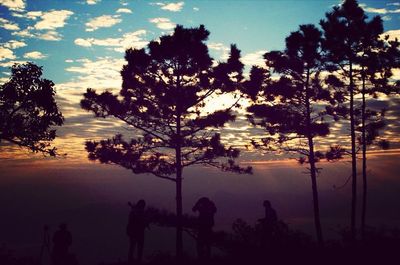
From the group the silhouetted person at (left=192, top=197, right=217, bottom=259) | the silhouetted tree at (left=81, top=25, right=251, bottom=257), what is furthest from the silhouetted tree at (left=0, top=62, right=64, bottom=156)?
the silhouetted person at (left=192, top=197, right=217, bottom=259)

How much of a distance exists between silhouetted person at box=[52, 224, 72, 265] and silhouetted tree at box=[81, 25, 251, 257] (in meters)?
5.79

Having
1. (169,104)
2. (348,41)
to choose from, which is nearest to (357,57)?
(348,41)

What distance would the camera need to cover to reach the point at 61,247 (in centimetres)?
1062

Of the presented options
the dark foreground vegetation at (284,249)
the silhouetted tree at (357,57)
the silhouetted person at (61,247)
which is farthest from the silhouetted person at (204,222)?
the silhouetted tree at (357,57)

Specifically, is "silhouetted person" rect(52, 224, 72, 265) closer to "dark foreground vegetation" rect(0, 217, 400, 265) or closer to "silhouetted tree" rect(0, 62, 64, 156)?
"dark foreground vegetation" rect(0, 217, 400, 265)

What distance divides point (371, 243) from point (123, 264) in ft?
28.7

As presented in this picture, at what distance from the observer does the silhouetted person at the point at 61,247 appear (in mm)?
10508

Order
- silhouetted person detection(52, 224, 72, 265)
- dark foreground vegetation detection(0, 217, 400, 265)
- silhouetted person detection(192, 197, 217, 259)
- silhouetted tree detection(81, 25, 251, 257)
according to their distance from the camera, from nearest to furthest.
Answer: dark foreground vegetation detection(0, 217, 400, 265)
silhouetted person detection(192, 197, 217, 259)
silhouetted person detection(52, 224, 72, 265)
silhouetted tree detection(81, 25, 251, 257)

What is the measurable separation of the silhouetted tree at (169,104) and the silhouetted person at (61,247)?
579cm

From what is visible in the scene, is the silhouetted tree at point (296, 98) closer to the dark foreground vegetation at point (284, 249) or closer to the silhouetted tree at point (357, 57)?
the silhouetted tree at point (357, 57)

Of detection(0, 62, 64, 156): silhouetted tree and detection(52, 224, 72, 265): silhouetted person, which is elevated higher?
detection(0, 62, 64, 156): silhouetted tree

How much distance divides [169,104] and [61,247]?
317 inches

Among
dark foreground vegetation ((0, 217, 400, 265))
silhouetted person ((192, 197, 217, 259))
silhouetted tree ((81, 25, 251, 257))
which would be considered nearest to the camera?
dark foreground vegetation ((0, 217, 400, 265))

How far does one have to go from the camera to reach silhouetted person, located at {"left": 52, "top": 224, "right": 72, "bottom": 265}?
10.5m
